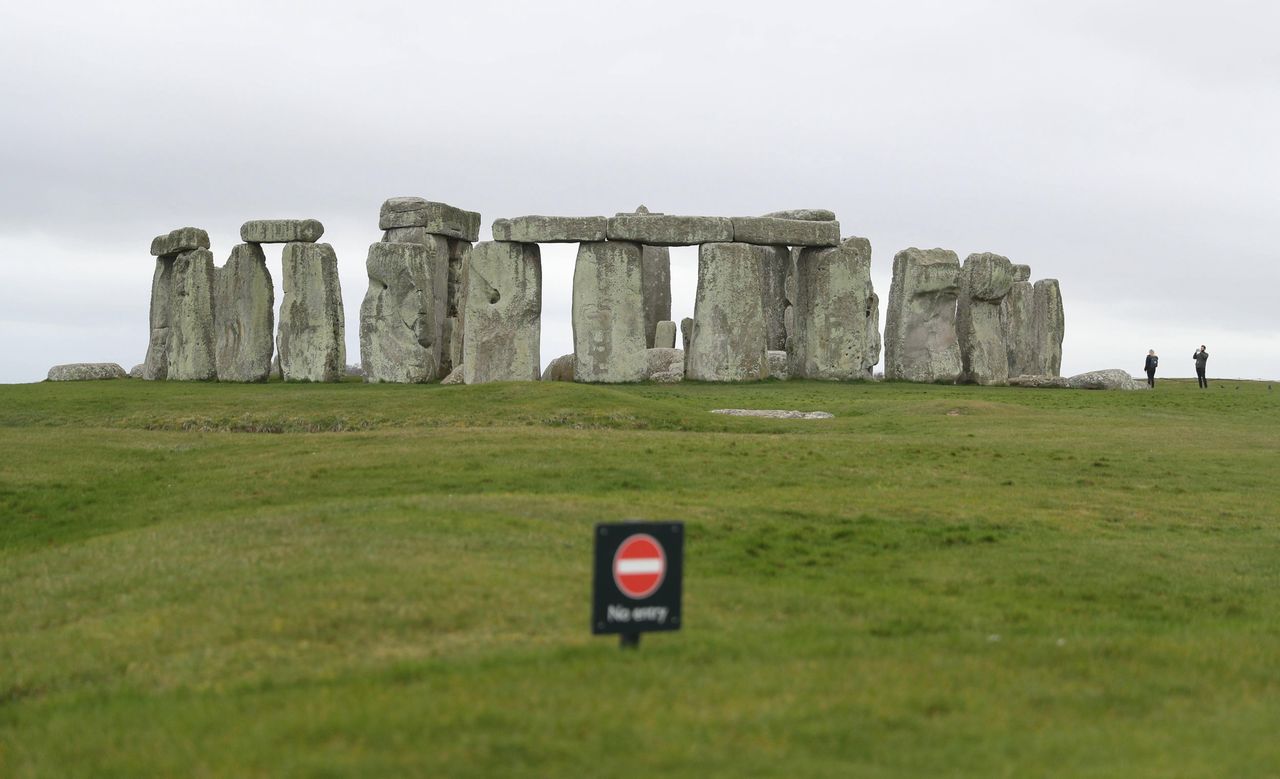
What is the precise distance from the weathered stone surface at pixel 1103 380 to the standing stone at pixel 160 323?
23.4 meters

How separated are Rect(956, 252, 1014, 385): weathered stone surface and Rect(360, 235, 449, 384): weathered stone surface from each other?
13.4m

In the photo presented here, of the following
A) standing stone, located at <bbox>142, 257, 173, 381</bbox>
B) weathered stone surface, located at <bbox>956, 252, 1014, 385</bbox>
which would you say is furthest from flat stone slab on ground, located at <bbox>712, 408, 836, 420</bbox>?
standing stone, located at <bbox>142, 257, 173, 381</bbox>

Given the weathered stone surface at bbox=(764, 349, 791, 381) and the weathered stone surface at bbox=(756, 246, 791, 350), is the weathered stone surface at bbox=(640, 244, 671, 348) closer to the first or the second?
the weathered stone surface at bbox=(756, 246, 791, 350)

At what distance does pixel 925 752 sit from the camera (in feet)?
23.4

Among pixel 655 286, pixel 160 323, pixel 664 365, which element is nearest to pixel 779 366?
pixel 664 365

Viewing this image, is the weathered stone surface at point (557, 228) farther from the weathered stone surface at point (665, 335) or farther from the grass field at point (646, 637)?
the grass field at point (646, 637)

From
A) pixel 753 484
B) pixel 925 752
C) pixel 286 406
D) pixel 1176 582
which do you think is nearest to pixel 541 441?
pixel 753 484

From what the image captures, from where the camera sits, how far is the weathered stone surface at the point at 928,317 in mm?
37344

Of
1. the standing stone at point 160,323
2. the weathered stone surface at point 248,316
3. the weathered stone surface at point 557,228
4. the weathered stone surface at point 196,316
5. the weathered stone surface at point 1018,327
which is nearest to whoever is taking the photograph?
the weathered stone surface at point 557,228

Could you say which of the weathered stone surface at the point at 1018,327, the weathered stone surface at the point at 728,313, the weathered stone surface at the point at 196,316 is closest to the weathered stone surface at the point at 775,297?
the weathered stone surface at the point at 728,313

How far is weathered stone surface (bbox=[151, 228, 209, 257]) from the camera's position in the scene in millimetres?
38875

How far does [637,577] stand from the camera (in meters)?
8.20

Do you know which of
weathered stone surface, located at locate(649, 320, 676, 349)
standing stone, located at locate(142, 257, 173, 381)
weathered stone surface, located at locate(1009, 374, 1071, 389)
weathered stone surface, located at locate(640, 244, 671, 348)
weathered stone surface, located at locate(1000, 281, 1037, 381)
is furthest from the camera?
weathered stone surface, located at locate(1000, 281, 1037, 381)

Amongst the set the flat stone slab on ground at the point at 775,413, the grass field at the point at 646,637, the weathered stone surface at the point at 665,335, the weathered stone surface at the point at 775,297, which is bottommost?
the grass field at the point at 646,637
